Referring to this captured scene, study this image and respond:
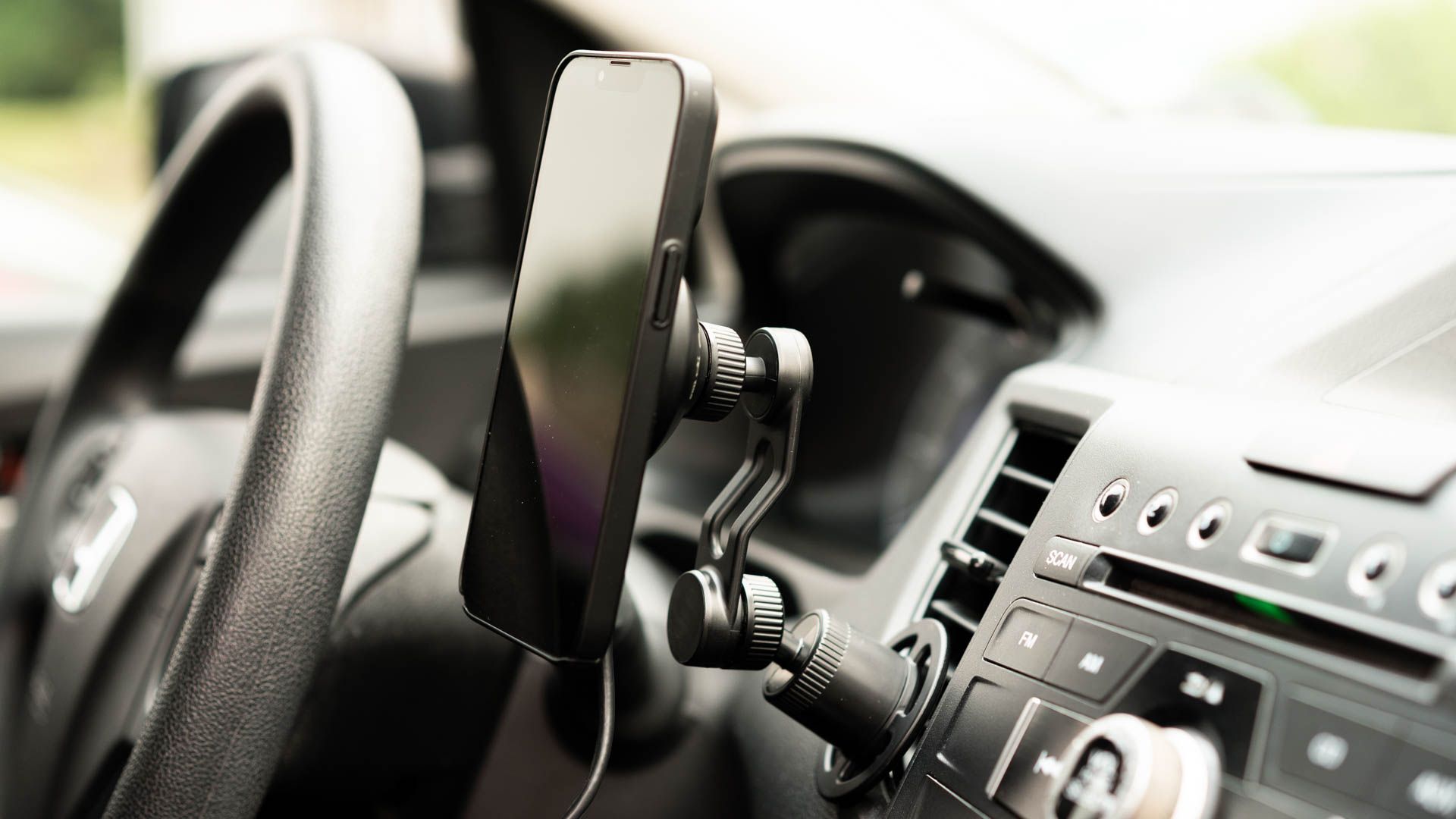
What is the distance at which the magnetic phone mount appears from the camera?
56 cm

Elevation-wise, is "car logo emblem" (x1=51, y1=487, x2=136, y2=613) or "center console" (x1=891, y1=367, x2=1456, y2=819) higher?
"center console" (x1=891, y1=367, x2=1456, y2=819)

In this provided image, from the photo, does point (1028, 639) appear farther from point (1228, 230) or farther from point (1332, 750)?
point (1228, 230)

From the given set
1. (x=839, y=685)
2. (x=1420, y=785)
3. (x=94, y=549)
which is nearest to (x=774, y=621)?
(x=839, y=685)

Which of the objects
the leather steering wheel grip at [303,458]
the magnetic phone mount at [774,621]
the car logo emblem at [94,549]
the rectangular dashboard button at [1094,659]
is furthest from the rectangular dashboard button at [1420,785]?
the car logo emblem at [94,549]

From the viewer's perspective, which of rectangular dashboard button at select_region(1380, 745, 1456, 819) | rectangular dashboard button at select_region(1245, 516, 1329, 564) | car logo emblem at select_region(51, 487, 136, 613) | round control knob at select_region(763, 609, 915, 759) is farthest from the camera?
car logo emblem at select_region(51, 487, 136, 613)

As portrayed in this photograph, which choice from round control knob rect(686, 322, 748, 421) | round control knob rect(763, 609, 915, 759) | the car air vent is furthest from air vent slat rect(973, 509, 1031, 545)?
round control knob rect(686, 322, 748, 421)

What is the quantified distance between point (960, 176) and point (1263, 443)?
1.43 ft

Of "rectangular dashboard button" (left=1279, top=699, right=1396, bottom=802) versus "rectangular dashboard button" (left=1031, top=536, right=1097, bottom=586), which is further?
"rectangular dashboard button" (left=1031, top=536, right=1097, bottom=586)

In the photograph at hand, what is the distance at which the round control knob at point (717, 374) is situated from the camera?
0.55 meters

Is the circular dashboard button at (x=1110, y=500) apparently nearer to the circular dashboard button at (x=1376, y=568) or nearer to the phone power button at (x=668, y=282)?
Answer: the circular dashboard button at (x=1376, y=568)

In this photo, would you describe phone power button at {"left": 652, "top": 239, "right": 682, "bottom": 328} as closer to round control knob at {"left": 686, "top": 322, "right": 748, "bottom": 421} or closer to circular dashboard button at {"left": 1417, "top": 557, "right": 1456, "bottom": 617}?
round control knob at {"left": 686, "top": 322, "right": 748, "bottom": 421}

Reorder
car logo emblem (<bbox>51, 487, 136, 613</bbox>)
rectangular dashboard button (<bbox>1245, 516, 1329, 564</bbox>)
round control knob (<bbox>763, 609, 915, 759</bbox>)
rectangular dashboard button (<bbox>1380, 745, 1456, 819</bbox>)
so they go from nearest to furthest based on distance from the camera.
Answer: rectangular dashboard button (<bbox>1380, 745, 1456, 819</bbox>) < rectangular dashboard button (<bbox>1245, 516, 1329, 564</bbox>) < round control knob (<bbox>763, 609, 915, 759</bbox>) < car logo emblem (<bbox>51, 487, 136, 613</bbox>)

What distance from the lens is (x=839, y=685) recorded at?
25.0 inches

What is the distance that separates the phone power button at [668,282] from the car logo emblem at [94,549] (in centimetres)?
51
